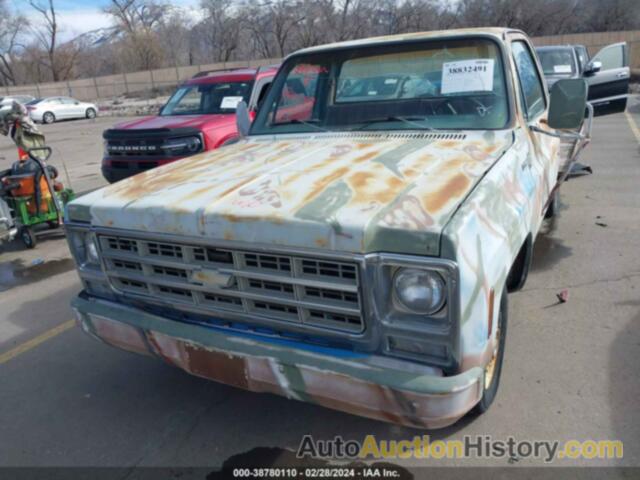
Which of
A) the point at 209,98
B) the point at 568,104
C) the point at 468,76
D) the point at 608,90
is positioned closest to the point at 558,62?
the point at 608,90

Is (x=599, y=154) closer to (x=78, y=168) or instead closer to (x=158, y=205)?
(x=158, y=205)

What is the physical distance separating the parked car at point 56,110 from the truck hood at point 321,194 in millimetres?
28527

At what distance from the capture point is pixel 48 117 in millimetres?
28000

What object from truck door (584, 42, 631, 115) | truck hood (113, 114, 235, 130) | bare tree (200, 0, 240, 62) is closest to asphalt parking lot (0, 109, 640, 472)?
truck hood (113, 114, 235, 130)

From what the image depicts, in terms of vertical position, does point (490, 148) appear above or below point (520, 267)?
above

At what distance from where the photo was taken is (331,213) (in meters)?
2.12

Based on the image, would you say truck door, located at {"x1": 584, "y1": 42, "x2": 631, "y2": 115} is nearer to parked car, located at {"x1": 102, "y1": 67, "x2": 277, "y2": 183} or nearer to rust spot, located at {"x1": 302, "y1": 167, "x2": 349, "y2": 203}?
parked car, located at {"x1": 102, "y1": 67, "x2": 277, "y2": 183}

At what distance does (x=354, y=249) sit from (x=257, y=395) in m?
1.54

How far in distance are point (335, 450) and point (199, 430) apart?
0.76m

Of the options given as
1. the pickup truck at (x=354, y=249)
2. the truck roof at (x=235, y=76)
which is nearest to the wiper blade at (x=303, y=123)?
the pickup truck at (x=354, y=249)

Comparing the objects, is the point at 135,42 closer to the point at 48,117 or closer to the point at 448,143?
the point at 48,117

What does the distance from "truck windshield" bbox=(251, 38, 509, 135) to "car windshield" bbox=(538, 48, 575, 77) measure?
874 centimetres

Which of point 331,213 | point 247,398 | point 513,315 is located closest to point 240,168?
point 331,213

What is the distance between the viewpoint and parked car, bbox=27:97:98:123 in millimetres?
27656
